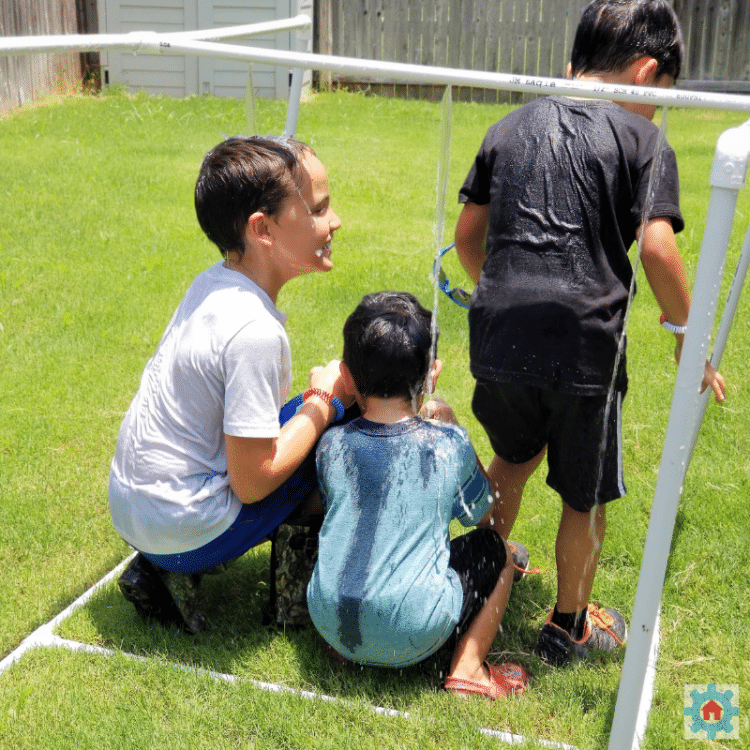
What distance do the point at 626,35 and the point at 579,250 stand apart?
0.49 metres

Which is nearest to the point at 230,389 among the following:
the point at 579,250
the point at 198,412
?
the point at 198,412

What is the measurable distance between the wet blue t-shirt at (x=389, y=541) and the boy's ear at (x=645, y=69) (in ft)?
2.92

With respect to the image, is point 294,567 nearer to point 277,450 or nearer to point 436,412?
point 277,450

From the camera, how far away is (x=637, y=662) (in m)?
1.72

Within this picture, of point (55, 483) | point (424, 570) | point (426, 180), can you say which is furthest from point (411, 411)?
point (426, 180)

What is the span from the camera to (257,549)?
290cm

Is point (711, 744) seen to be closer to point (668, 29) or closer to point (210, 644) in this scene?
point (210, 644)

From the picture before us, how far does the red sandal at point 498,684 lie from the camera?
7.16 feet

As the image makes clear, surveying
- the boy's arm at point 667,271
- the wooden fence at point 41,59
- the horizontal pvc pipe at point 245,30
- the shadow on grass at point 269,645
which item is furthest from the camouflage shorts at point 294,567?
the wooden fence at point 41,59

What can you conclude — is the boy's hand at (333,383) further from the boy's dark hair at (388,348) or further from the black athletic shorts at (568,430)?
the black athletic shorts at (568,430)

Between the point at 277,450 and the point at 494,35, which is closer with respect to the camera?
the point at 277,450

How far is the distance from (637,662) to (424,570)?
21.1 inches

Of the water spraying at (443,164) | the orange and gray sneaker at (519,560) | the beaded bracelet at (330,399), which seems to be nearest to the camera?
the water spraying at (443,164)

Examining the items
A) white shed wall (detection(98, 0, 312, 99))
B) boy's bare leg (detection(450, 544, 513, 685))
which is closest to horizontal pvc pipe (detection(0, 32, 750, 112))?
Answer: boy's bare leg (detection(450, 544, 513, 685))
